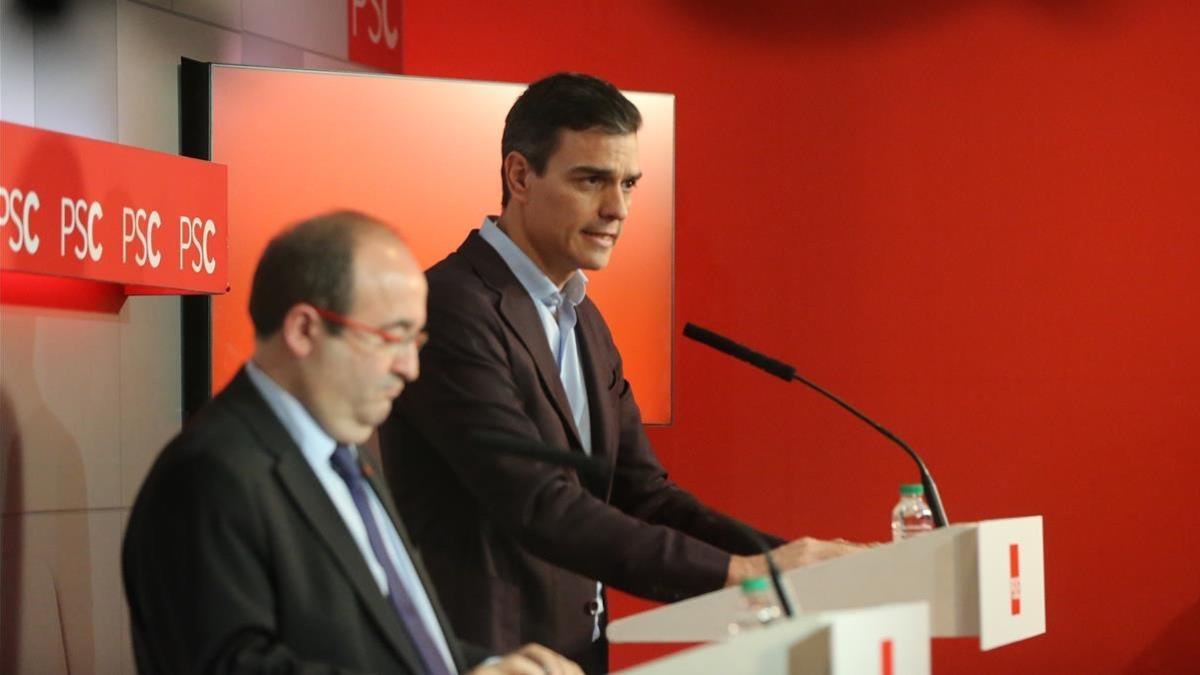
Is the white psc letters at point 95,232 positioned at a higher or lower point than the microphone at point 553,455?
higher

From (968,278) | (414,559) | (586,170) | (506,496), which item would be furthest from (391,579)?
(968,278)

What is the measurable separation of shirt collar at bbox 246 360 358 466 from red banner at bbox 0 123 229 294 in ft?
3.85

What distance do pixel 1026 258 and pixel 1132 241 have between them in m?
0.37

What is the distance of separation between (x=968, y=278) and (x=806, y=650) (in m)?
4.22

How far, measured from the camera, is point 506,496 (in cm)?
276

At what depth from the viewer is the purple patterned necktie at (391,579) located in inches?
81.1

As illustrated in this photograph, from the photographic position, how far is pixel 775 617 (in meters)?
2.27

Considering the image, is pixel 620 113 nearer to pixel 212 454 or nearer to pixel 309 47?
pixel 212 454

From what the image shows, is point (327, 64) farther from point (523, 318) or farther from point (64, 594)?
point (523, 318)

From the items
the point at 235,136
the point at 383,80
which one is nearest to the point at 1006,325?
the point at 383,80

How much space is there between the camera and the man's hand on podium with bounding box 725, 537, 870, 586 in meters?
2.69

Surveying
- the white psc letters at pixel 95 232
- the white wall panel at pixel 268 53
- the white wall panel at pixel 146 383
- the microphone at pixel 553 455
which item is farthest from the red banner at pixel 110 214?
the microphone at pixel 553 455

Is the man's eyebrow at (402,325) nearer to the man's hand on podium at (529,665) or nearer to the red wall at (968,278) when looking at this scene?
the man's hand on podium at (529,665)

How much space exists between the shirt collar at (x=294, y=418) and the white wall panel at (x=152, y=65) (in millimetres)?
2034
